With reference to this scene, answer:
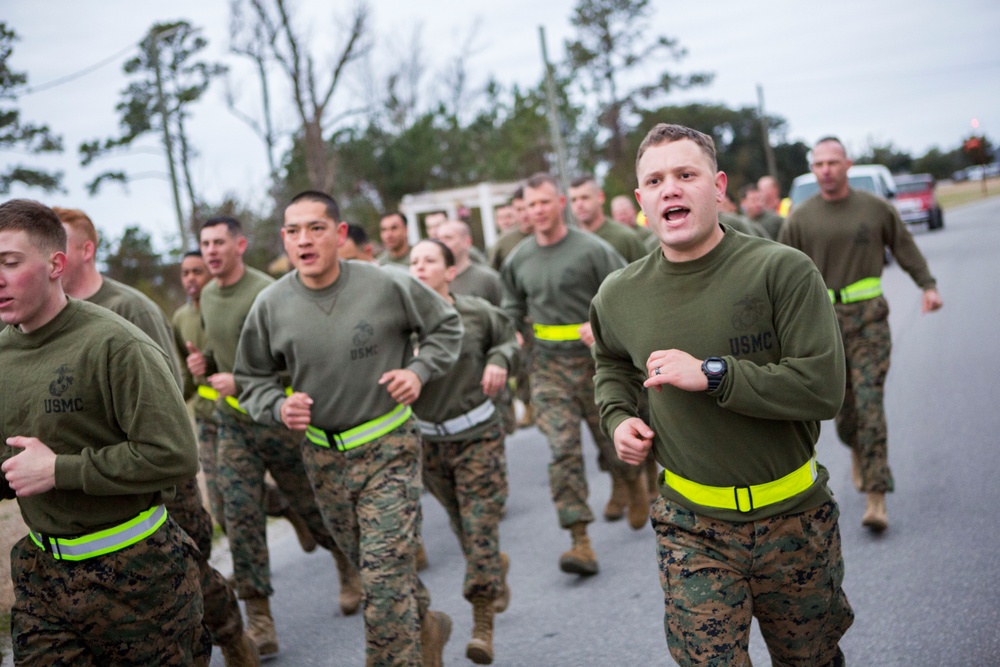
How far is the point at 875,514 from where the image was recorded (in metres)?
6.73

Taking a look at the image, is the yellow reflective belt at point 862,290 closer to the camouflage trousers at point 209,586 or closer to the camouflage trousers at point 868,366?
the camouflage trousers at point 868,366

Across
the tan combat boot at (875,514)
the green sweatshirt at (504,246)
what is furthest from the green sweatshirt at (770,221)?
the tan combat boot at (875,514)

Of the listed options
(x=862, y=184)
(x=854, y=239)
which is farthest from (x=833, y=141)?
(x=862, y=184)

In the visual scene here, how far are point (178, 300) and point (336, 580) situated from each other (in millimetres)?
17078

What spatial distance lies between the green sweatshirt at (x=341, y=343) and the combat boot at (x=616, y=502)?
2.99 metres

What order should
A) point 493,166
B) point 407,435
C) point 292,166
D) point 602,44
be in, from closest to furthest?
point 407,435, point 292,166, point 493,166, point 602,44

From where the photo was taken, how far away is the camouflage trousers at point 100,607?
12.8ft

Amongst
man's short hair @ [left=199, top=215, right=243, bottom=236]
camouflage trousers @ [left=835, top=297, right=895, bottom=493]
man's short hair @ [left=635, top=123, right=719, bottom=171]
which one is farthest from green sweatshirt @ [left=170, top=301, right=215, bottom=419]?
man's short hair @ [left=635, top=123, right=719, bottom=171]

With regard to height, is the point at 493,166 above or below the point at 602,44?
below

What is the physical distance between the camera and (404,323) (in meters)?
5.38

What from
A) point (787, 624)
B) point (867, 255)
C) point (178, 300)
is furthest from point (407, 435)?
point (178, 300)

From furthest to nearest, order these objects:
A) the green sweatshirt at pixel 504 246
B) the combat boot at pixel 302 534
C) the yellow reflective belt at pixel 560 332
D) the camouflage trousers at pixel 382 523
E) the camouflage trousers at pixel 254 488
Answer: the green sweatshirt at pixel 504 246
the combat boot at pixel 302 534
the yellow reflective belt at pixel 560 332
the camouflage trousers at pixel 254 488
the camouflage trousers at pixel 382 523

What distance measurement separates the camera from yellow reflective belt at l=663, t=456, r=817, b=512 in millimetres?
3463

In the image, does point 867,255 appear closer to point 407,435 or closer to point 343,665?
point 407,435
